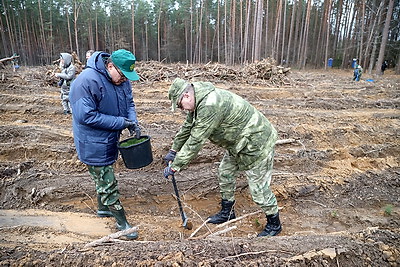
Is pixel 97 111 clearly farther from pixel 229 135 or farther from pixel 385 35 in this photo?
pixel 385 35

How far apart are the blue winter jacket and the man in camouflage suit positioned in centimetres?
62

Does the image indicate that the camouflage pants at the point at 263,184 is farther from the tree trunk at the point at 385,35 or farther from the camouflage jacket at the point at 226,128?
the tree trunk at the point at 385,35

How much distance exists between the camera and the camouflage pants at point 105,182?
9.27 feet

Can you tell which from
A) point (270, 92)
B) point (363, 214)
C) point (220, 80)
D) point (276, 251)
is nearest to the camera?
point (276, 251)

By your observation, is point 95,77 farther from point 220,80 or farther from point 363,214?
point 220,80

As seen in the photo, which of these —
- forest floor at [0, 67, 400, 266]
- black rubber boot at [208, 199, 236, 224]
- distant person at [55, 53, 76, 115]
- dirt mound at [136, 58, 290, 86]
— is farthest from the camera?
dirt mound at [136, 58, 290, 86]

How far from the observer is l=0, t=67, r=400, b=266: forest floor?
2.29 m

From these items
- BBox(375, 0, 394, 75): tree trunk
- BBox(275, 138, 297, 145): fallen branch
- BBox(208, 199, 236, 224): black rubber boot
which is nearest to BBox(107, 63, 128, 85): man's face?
BBox(208, 199, 236, 224): black rubber boot

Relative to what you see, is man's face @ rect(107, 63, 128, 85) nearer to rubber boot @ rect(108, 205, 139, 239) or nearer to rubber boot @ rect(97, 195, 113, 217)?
rubber boot @ rect(108, 205, 139, 239)

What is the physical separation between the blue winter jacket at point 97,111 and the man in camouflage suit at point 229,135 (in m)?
0.62

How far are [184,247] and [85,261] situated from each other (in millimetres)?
814

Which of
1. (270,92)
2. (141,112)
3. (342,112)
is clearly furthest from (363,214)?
(270,92)

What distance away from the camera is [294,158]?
4887mm

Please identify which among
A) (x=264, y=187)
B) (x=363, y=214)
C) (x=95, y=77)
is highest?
(x=95, y=77)
